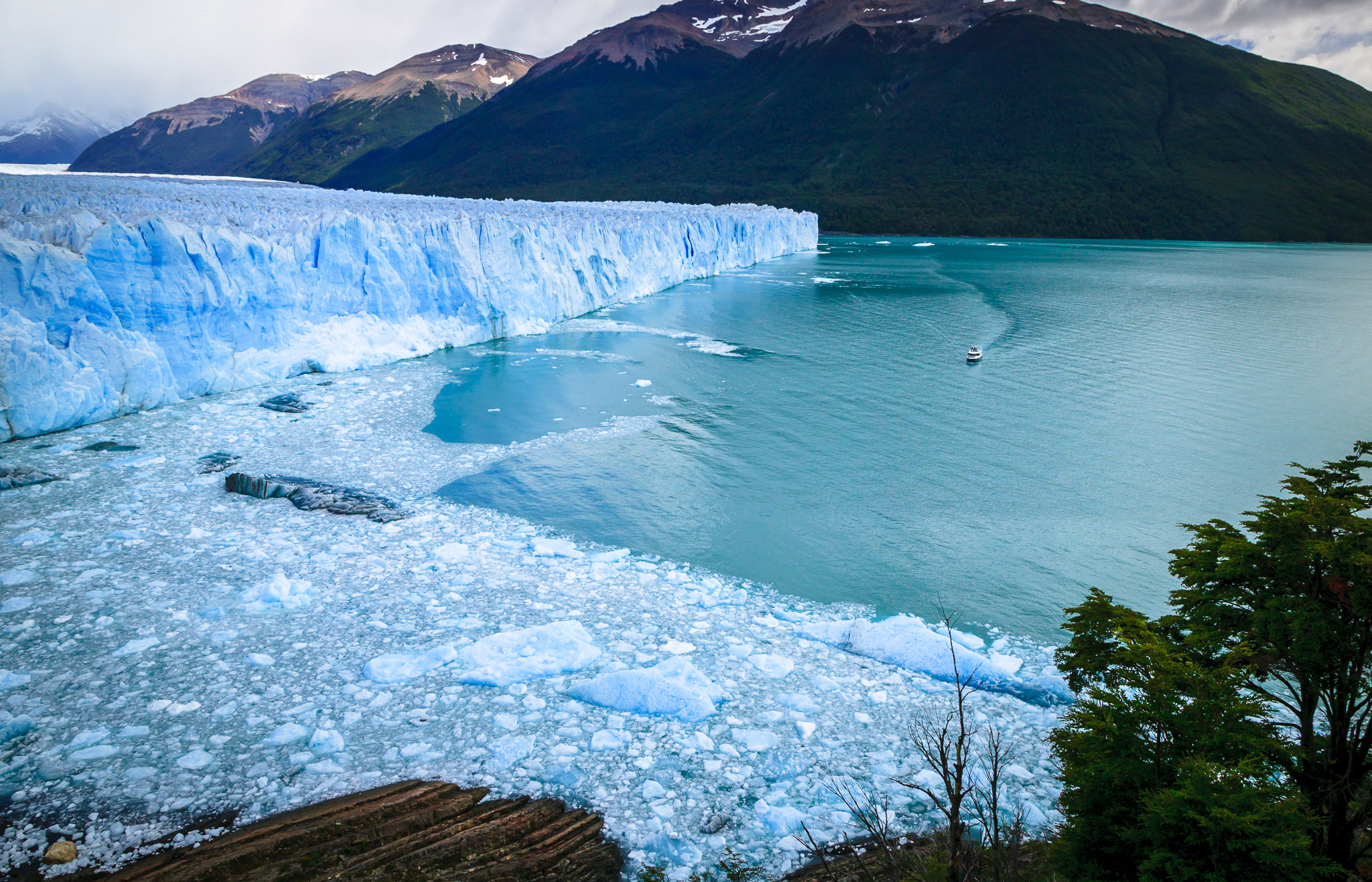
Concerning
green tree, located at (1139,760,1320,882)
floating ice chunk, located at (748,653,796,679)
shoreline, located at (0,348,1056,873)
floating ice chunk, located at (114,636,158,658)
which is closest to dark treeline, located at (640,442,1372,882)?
green tree, located at (1139,760,1320,882)

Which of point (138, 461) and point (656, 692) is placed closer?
point (656, 692)

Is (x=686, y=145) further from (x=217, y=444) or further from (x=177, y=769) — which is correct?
(x=177, y=769)

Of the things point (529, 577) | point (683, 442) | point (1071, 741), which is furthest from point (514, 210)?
point (1071, 741)

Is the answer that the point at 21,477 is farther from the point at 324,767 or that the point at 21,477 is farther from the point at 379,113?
the point at 379,113

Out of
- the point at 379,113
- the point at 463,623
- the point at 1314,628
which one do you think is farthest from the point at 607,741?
the point at 379,113

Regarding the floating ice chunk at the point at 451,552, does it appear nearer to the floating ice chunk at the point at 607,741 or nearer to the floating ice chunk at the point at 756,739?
the floating ice chunk at the point at 607,741

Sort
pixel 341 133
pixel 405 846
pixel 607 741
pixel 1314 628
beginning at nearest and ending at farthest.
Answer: pixel 1314 628 → pixel 405 846 → pixel 607 741 → pixel 341 133

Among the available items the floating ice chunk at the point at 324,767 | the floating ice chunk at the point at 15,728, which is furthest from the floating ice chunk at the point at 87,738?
the floating ice chunk at the point at 324,767
